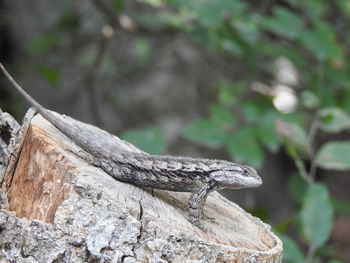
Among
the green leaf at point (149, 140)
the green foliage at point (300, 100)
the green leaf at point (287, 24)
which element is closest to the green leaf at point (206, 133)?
the green foliage at point (300, 100)

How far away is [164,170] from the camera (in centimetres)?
416

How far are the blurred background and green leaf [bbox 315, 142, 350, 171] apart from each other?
1 centimetres

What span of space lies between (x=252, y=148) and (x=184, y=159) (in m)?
2.26

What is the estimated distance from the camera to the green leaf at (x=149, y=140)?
18.7 ft

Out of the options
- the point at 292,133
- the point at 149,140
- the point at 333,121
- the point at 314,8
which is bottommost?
the point at 149,140

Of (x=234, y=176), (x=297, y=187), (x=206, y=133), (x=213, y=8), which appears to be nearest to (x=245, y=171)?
(x=234, y=176)

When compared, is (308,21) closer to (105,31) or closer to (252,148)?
(252,148)

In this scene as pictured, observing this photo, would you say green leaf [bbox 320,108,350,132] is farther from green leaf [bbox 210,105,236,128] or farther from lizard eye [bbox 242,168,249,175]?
lizard eye [bbox 242,168,249,175]

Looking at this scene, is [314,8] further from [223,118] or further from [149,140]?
[149,140]

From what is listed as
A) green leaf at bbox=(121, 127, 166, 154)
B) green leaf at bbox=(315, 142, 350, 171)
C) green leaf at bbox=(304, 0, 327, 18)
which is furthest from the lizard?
green leaf at bbox=(304, 0, 327, 18)

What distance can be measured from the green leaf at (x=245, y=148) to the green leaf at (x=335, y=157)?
77 cm

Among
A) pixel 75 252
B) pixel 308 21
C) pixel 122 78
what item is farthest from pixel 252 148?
pixel 122 78

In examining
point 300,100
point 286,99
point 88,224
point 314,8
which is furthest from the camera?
point 286,99

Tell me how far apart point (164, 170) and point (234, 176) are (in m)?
0.48
